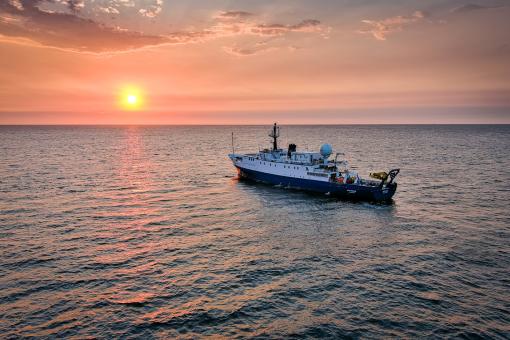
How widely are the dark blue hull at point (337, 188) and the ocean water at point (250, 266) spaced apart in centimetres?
286

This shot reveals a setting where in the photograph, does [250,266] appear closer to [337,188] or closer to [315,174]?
[337,188]

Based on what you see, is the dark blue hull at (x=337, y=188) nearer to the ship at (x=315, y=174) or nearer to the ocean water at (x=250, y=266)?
the ship at (x=315, y=174)

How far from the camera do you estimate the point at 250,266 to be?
33.2m

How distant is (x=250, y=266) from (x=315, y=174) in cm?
3933

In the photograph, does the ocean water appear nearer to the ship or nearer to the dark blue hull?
the dark blue hull

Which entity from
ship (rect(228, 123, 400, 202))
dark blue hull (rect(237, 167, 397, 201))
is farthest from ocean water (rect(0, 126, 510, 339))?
ship (rect(228, 123, 400, 202))

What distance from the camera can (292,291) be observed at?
2850cm

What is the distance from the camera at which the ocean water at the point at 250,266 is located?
78.9ft

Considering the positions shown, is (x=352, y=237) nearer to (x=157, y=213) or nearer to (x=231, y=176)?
(x=157, y=213)

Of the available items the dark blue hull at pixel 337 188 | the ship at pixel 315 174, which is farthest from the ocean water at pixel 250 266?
the ship at pixel 315 174

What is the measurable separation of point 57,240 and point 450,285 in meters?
42.2

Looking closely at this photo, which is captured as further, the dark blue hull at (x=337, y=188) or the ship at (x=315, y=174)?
the ship at (x=315, y=174)

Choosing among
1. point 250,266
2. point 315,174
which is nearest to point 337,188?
point 315,174

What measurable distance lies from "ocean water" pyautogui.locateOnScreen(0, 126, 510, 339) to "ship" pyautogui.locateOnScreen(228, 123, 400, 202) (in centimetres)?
370
